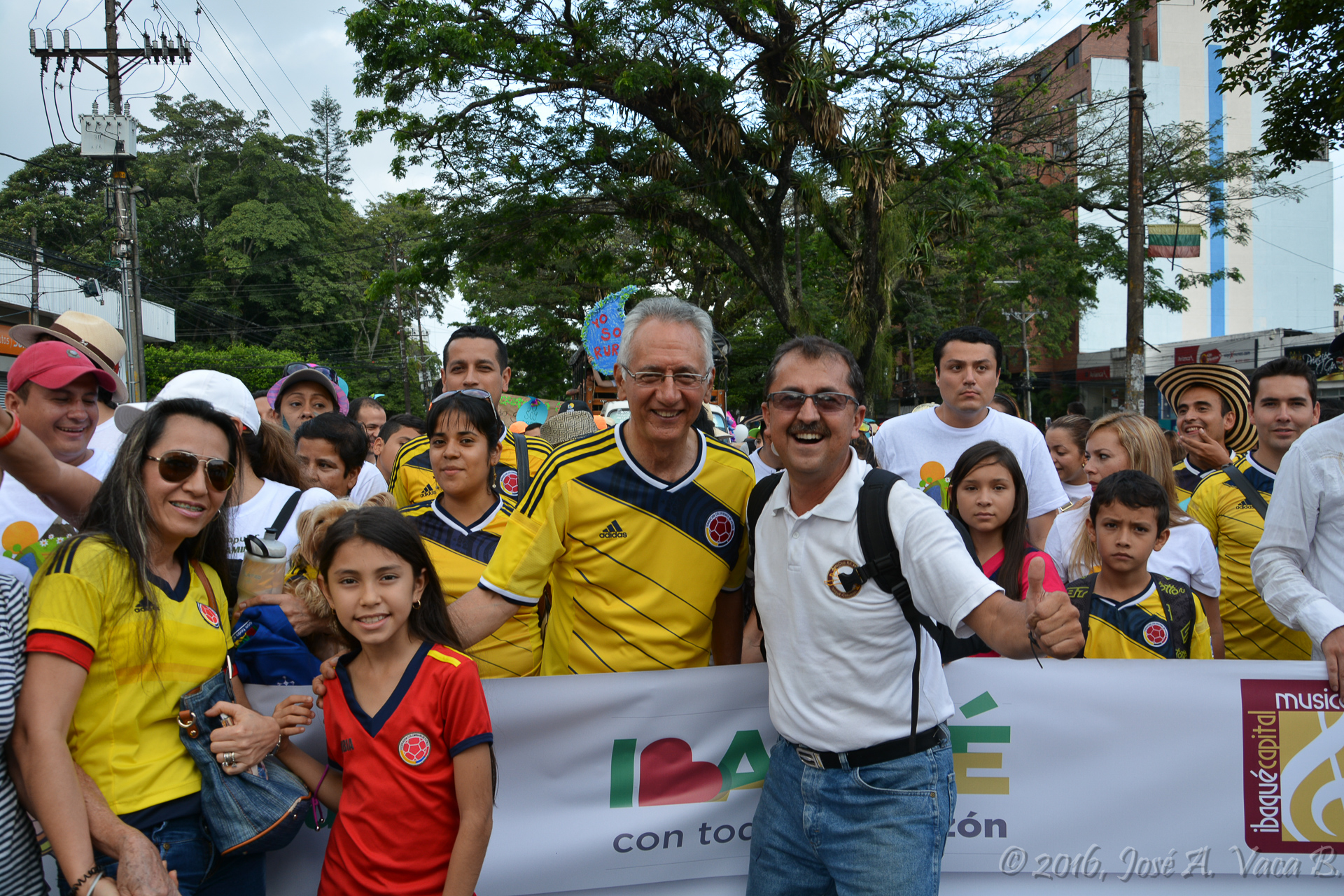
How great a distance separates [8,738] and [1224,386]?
219 inches

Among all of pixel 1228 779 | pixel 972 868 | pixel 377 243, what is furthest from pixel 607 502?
pixel 377 243

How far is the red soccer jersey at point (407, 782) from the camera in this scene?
2152mm

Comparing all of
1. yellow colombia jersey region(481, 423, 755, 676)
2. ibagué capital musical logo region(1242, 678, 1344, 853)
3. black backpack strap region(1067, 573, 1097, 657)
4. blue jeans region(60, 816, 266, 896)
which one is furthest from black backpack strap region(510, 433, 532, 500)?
ibagué capital musical logo region(1242, 678, 1344, 853)

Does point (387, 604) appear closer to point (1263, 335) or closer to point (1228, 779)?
point (1228, 779)

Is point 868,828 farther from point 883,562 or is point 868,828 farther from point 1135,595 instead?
point 1135,595

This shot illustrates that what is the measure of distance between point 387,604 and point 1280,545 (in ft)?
9.43

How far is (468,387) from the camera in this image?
173 inches

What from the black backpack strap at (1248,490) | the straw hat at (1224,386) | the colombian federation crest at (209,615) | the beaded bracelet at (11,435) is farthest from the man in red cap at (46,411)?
the straw hat at (1224,386)

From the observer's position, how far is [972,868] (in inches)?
112

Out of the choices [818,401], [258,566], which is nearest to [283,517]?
[258,566]

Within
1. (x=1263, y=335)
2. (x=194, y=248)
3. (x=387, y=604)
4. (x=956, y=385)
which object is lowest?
(x=387, y=604)

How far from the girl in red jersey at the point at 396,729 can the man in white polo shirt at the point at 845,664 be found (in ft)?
2.62

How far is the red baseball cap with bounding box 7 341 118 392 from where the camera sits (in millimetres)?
2998

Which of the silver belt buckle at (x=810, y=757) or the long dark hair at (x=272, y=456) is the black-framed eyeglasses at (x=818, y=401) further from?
the long dark hair at (x=272, y=456)
